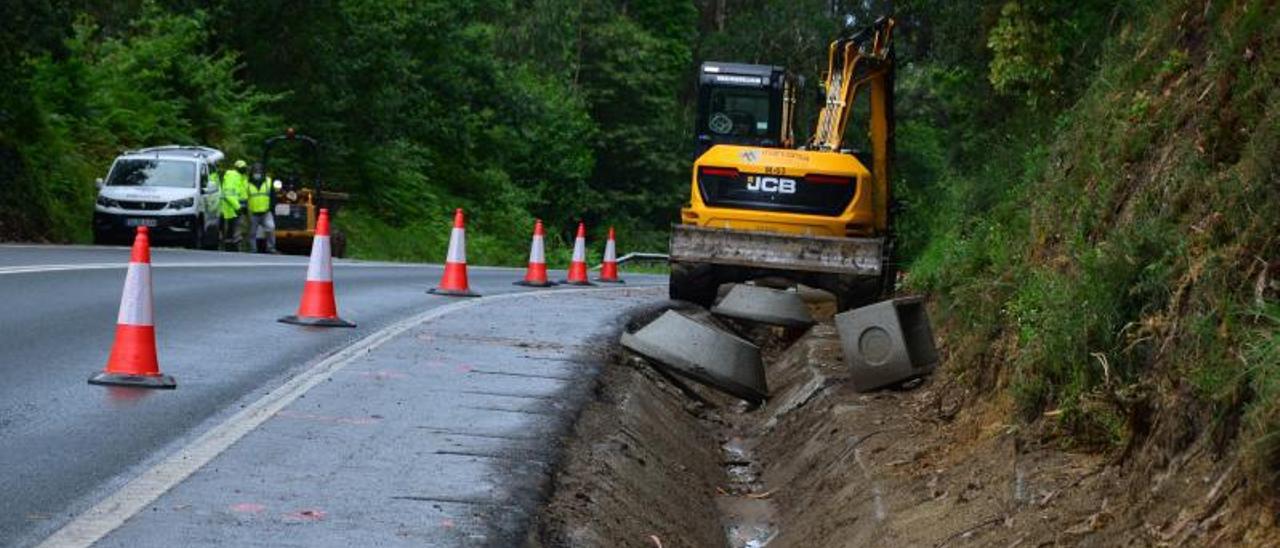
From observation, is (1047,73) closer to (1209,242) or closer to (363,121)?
(1209,242)

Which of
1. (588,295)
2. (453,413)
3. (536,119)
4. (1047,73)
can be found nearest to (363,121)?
(536,119)

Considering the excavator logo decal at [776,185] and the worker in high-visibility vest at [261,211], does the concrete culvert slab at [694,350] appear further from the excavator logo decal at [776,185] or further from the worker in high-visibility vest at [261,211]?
the worker in high-visibility vest at [261,211]

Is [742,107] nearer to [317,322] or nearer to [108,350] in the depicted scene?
[317,322]

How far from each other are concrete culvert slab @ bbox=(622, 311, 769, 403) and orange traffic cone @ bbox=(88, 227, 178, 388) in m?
5.25

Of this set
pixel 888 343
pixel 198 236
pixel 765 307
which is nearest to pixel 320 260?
pixel 888 343

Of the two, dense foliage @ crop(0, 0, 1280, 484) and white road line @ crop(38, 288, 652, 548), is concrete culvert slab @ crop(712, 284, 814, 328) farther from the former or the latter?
white road line @ crop(38, 288, 652, 548)

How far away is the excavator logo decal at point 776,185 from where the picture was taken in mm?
21531

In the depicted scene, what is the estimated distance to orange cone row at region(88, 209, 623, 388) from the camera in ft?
35.7

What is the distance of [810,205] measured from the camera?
21484mm

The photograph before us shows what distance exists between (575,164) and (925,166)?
11.6 m

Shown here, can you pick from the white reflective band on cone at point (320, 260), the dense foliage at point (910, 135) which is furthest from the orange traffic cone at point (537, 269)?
the white reflective band on cone at point (320, 260)

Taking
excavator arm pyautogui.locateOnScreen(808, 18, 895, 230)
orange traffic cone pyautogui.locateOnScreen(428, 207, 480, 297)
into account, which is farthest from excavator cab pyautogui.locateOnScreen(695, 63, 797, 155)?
orange traffic cone pyautogui.locateOnScreen(428, 207, 480, 297)

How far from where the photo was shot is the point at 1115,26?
17047 mm

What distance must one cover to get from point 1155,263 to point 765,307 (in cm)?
1118
